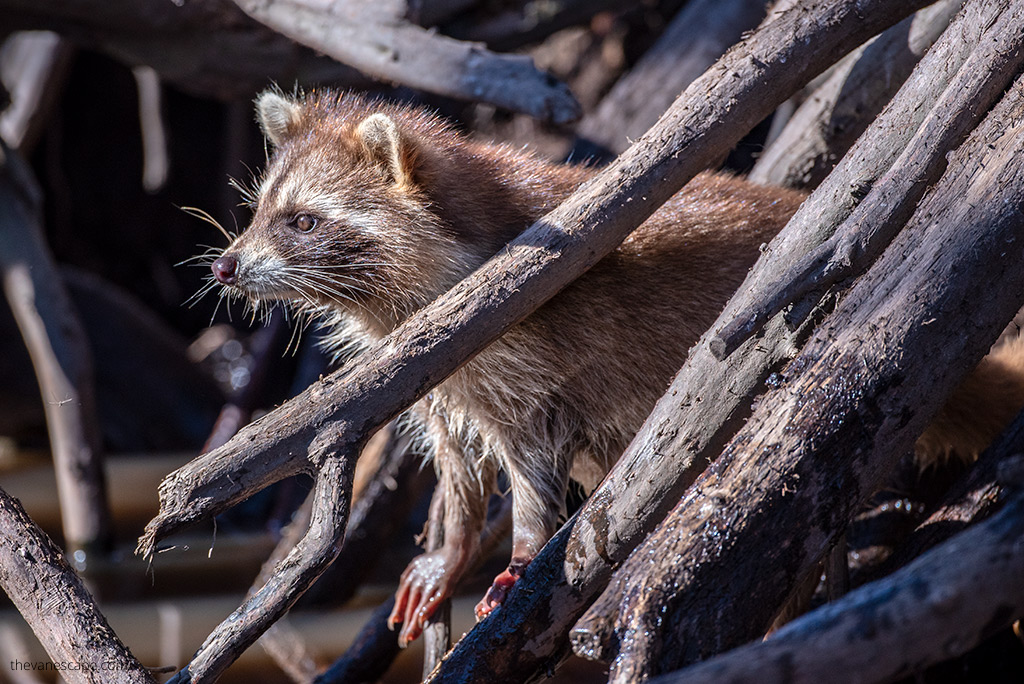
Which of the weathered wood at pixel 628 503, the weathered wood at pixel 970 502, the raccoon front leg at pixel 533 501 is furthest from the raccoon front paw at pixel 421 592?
the weathered wood at pixel 970 502

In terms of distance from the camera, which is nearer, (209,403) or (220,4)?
(220,4)

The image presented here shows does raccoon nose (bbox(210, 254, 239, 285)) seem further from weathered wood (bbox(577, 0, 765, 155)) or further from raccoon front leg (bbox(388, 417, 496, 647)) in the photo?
weathered wood (bbox(577, 0, 765, 155))

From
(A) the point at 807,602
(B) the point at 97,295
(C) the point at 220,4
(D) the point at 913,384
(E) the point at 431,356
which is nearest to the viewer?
(D) the point at 913,384

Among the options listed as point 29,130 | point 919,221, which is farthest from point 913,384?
point 29,130

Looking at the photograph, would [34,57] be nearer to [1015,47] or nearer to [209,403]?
[209,403]

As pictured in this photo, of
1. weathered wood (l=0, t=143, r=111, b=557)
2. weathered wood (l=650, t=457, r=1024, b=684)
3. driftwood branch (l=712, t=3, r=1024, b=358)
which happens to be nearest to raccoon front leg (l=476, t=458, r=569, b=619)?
driftwood branch (l=712, t=3, r=1024, b=358)

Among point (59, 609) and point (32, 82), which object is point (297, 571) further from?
point (32, 82)

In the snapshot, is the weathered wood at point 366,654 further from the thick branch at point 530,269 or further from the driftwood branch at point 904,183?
the driftwood branch at point 904,183

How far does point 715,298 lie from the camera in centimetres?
317

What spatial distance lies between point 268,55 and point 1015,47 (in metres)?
3.37

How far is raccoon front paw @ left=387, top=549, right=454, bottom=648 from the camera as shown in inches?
134

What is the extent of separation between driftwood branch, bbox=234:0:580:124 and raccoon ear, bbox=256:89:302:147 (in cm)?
56

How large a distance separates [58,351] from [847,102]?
4.15 m

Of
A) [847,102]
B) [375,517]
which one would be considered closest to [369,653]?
[375,517]
